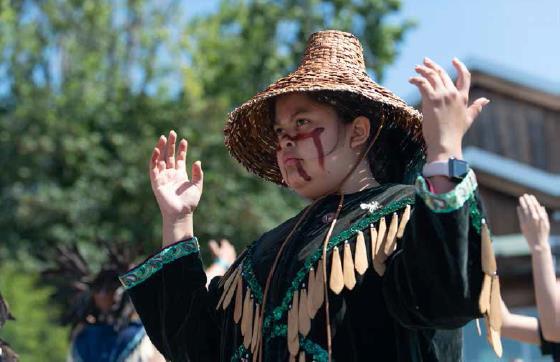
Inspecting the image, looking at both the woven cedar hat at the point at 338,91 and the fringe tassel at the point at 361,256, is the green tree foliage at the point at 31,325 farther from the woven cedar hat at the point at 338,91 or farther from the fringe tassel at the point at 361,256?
the fringe tassel at the point at 361,256

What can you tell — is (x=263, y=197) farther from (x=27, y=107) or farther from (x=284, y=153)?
(x=284, y=153)

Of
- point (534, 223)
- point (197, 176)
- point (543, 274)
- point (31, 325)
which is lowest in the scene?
point (31, 325)

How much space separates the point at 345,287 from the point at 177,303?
60cm

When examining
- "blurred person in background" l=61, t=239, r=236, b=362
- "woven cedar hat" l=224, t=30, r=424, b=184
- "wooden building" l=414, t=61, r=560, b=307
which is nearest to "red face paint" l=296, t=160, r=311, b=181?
"woven cedar hat" l=224, t=30, r=424, b=184

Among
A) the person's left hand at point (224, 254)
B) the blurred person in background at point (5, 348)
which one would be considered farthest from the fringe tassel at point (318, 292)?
the person's left hand at point (224, 254)

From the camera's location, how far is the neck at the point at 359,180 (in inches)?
113

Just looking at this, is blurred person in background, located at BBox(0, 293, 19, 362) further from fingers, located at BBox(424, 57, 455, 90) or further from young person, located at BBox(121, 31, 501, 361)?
fingers, located at BBox(424, 57, 455, 90)

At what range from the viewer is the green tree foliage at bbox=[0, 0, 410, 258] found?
15.9 meters

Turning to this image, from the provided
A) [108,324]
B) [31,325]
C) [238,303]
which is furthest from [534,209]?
[31,325]

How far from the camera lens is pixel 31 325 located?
13375 millimetres

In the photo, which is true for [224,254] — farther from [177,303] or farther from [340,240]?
[340,240]

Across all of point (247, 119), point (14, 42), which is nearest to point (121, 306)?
point (247, 119)

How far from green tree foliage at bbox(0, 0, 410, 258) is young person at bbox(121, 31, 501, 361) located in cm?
1005

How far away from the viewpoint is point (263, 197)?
16.1 m
